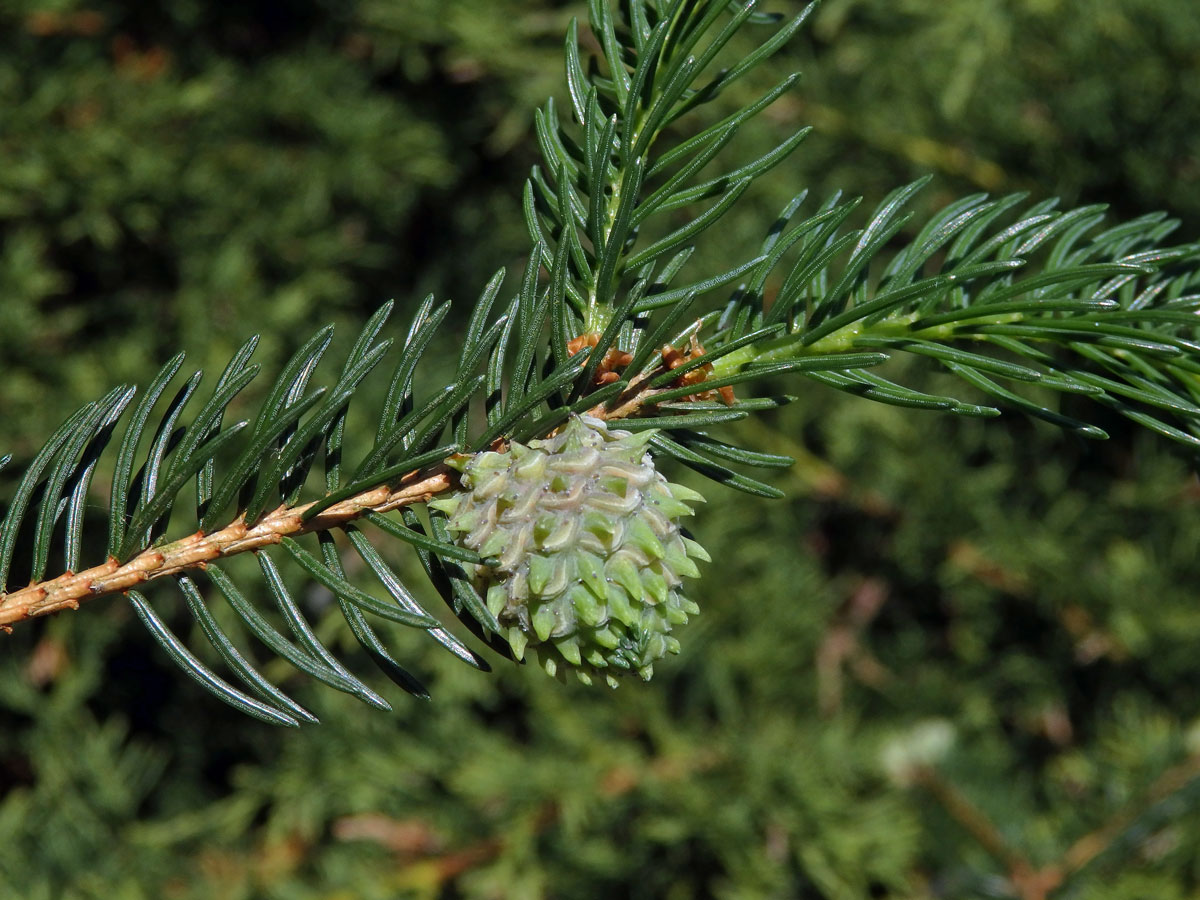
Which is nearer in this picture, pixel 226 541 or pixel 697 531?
pixel 226 541

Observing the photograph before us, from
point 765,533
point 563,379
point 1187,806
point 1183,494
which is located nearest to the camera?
point 563,379

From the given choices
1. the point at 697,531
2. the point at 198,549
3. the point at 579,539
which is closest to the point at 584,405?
the point at 579,539

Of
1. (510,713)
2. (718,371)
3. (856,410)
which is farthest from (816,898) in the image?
(718,371)

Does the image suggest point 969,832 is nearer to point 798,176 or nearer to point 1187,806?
point 1187,806

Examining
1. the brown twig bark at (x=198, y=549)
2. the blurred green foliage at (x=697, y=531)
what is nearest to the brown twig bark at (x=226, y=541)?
the brown twig bark at (x=198, y=549)

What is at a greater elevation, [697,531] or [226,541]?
[226,541]

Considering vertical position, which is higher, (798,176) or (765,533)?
(798,176)

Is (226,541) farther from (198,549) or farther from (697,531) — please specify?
(697,531)

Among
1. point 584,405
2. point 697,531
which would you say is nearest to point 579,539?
point 584,405
